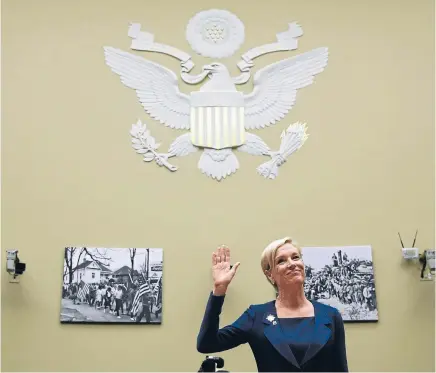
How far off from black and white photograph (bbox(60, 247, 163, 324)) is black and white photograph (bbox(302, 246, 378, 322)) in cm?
162

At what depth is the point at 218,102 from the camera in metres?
6.94

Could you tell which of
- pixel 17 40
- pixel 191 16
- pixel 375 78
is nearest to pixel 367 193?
pixel 375 78

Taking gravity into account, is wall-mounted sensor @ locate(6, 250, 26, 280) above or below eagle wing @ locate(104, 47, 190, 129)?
below

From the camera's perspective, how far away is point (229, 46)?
721cm

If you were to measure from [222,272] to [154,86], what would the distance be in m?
4.06

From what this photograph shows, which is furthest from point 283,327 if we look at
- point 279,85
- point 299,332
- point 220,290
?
point 279,85

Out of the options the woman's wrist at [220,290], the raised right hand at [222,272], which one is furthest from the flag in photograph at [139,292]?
the woman's wrist at [220,290]

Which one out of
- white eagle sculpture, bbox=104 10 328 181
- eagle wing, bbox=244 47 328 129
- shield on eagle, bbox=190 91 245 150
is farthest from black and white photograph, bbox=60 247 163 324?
eagle wing, bbox=244 47 328 129

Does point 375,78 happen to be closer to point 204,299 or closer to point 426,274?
point 426,274

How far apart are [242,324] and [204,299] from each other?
305 cm

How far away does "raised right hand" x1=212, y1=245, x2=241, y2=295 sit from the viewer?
329 cm

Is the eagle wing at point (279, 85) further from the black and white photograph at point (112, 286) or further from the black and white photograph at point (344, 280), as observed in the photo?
the black and white photograph at point (112, 286)

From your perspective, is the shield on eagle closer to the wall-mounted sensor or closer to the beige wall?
the beige wall

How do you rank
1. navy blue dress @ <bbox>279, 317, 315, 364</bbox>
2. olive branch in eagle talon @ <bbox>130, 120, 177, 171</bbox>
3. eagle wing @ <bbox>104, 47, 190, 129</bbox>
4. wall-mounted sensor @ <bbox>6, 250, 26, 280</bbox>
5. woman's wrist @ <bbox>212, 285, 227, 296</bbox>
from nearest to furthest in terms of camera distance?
1. navy blue dress @ <bbox>279, 317, 315, 364</bbox>
2. woman's wrist @ <bbox>212, 285, 227, 296</bbox>
3. wall-mounted sensor @ <bbox>6, 250, 26, 280</bbox>
4. olive branch in eagle talon @ <bbox>130, 120, 177, 171</bbox>
5. eagle wing @ <bbox>104, 47, 190, 129</bbox>
